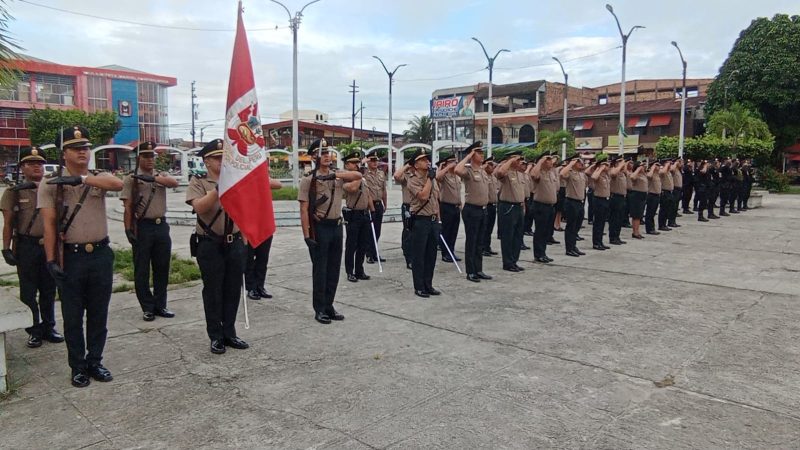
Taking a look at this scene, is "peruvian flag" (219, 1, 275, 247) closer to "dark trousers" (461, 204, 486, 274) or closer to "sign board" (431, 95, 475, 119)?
"dark trousers" (461, 204, 486, 274)

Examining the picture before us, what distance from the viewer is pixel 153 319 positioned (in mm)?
5797

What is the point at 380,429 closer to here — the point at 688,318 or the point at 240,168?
the point at 240,168

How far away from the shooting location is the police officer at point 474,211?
7664mm

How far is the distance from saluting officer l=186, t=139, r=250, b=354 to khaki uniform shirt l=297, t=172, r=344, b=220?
0.99 m

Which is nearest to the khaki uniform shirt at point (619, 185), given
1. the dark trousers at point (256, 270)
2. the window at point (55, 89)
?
the dark trousers at point (256, 270)

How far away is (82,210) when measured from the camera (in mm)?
4102

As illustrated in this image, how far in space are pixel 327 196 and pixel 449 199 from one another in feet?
9.76

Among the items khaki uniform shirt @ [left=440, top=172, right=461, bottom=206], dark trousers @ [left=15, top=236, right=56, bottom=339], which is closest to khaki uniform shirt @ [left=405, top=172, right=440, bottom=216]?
khaki uniform shirt @ [left=440, top=172, right=461, bottom=206]

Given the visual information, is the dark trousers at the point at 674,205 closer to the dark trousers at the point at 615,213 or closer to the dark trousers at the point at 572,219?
the dark trousers at the point at 615,213

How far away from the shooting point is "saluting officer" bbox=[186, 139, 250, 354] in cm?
472

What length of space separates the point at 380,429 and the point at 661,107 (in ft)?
150

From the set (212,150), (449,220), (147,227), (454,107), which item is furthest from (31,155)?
(454,107)

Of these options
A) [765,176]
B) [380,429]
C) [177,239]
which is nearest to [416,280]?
[380,429]

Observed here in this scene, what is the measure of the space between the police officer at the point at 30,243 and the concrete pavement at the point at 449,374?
285 millimetres
